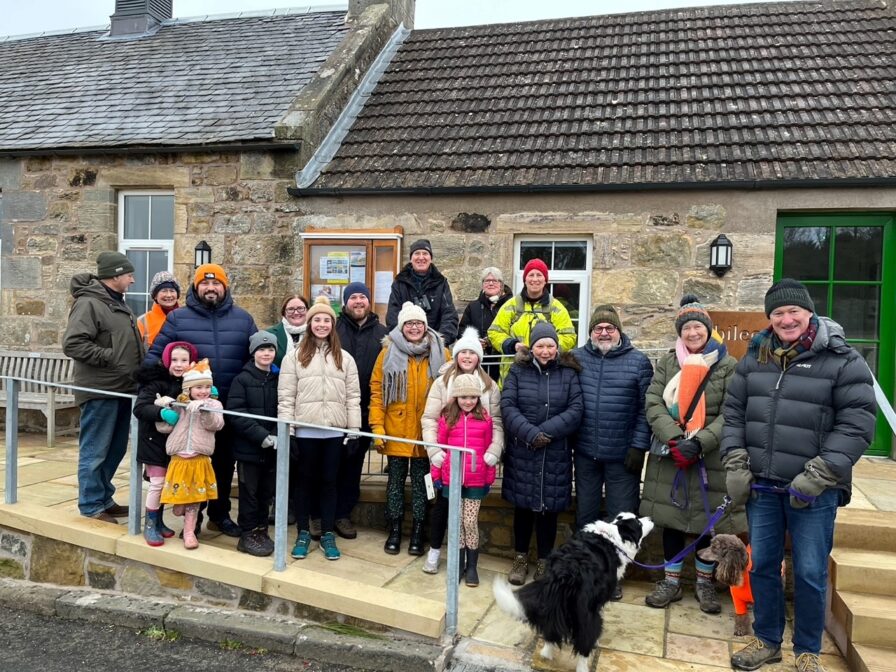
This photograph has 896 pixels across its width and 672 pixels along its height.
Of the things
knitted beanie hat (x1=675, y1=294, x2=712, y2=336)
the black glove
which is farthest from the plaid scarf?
the black glove

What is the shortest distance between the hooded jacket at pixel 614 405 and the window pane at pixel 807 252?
309 centimetres

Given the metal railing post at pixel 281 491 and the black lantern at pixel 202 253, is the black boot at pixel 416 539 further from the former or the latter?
the black lantern at pixel 202 253

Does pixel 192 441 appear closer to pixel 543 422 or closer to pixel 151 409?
pixel 151 409

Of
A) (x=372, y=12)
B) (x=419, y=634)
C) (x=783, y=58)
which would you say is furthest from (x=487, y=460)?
(x=372, y=12)

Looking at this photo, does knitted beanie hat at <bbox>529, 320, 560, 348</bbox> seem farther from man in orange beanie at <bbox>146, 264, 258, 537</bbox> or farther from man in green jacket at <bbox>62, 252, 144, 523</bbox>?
man in green jacket at <bbox>62, 252, 144, 523</bbox>

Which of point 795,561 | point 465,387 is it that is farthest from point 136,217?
point 795,561

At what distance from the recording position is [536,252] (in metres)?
6.84

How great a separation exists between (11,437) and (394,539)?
2.76 meters

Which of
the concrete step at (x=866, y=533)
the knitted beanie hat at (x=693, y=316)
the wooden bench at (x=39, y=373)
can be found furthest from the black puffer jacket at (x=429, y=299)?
the wooden bench at (x=39, y=373)

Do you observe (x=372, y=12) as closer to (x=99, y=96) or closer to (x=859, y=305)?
(x=99, y=96)

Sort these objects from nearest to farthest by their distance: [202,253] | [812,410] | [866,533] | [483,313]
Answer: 1. [812,410]
2. [866,533]
3. [483,313]
4. [202,253]

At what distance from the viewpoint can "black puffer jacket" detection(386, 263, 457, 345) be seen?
16.6ft

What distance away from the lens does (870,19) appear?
25.7 feet

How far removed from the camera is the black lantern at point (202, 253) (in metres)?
7.30
